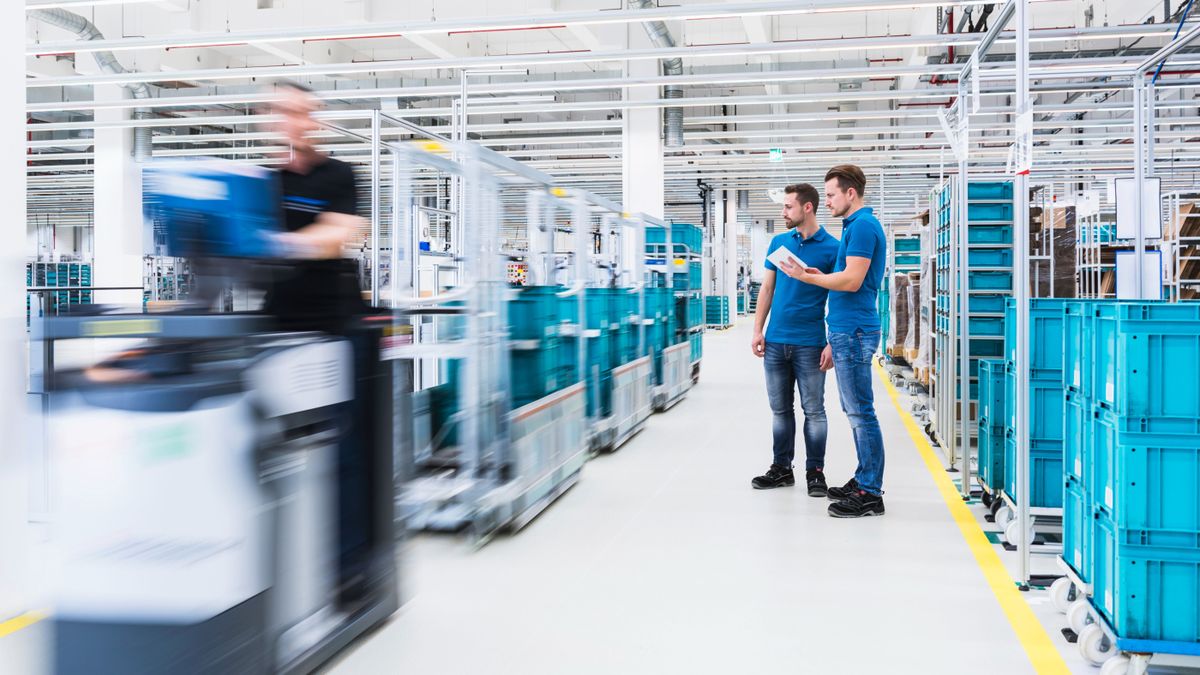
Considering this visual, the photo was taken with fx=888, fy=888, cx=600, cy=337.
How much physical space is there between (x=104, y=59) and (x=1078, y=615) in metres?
14.6

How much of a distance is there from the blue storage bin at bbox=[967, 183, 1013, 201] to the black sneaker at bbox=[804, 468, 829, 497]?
7.77 feet

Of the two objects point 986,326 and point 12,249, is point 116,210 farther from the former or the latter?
point 986,326

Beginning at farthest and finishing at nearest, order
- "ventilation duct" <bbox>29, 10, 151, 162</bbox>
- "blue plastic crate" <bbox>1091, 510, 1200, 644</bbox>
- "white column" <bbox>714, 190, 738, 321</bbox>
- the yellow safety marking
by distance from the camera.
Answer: "white column" <bbox>714, 190, 738, 321</bbox>
"ventilation duct" <bbox>29, 10, 151, 162</bbox>
the yellow safety marking
"blue plastic crate" <bbox>1091, 510, 1200, 644</bbox>

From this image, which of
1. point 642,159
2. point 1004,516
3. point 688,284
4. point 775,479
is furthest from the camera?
point 642,159

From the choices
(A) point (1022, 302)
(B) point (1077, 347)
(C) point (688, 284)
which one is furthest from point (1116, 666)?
(C) point (688, 284)

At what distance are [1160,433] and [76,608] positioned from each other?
338 centimetres

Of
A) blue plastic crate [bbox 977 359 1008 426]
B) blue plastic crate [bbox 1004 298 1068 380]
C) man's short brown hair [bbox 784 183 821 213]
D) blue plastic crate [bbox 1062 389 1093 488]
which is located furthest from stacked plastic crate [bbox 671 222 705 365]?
blue plastic crate [bbox 1062 389 1093 488]

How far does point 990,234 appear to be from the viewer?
6492 mm

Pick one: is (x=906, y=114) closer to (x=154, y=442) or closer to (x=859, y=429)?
(x=859, y=429)

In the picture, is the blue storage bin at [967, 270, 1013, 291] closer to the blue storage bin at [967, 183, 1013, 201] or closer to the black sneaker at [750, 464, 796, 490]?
the blue storage bin at [967, 183, 1013, 201]

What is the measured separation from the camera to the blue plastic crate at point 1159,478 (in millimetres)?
3016

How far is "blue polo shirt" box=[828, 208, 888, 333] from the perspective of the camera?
500 cm

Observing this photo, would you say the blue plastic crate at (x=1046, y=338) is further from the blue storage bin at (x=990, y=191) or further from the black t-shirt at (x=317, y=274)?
the black t-shirt at (x=317, y=274)

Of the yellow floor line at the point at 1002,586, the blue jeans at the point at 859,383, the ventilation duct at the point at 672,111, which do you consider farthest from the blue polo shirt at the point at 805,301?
the ventilation duct at the point at 672,111
